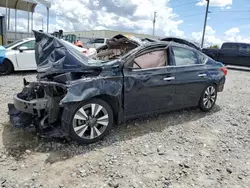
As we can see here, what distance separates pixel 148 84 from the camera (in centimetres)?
411

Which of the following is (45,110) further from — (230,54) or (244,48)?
(244,48)

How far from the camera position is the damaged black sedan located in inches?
136

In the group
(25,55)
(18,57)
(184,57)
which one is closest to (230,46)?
(184,57)

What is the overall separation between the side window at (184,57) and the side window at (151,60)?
0.98 feet

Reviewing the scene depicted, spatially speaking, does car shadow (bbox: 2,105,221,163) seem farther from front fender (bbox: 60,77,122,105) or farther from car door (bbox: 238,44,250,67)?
car door (bbox: 238,44,250,67)

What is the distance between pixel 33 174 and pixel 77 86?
49.9 inches

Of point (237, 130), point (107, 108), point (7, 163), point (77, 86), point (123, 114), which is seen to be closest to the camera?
point (7, 163)

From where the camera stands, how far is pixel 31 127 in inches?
146

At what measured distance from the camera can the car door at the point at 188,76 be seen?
463 cm

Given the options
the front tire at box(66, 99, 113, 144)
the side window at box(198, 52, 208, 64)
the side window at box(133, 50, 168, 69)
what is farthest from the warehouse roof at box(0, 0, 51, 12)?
the front tire at box(66, 99, 113, 144)

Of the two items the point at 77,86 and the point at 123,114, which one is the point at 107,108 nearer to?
the point at 123,114

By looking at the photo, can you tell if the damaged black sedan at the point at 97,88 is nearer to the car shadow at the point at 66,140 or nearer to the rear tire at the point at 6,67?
the car shadow at the point at 66,140

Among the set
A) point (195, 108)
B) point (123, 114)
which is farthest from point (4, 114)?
point (195, 108)

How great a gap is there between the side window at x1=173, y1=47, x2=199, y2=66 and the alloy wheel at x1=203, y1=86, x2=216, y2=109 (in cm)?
73
